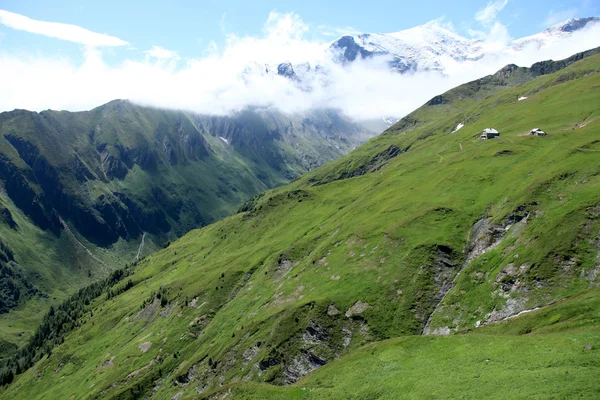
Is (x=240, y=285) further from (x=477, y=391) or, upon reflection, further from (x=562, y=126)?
(x=562, y=126)

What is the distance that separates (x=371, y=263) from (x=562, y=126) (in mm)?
123649

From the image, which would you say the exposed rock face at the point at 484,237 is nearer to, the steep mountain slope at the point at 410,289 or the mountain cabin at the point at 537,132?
the steep mountain slope at the point at 410,289

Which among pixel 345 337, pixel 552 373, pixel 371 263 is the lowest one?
pixel 345 337

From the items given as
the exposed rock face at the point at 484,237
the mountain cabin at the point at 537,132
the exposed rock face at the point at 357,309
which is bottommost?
the exposed rock face at the point at 357,309

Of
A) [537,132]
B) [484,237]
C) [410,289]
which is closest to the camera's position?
[410,289]

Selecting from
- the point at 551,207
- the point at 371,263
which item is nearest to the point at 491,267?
the point at 551,207

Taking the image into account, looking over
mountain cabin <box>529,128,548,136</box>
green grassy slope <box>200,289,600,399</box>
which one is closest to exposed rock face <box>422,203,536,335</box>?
green grassy slope <box>200,289,600,399</box>

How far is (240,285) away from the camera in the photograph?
581 feet

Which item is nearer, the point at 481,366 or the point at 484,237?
the point at 481,366

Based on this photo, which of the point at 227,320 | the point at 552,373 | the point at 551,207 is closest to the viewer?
the point at 552,373

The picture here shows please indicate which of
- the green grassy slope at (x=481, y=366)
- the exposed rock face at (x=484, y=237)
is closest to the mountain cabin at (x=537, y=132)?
the exposed rock face at (x=484, y=237)

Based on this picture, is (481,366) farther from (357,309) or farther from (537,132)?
(537,132)

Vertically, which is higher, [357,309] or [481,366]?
[481,366]

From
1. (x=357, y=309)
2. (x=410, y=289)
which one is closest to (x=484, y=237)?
(x=410, y=289)
